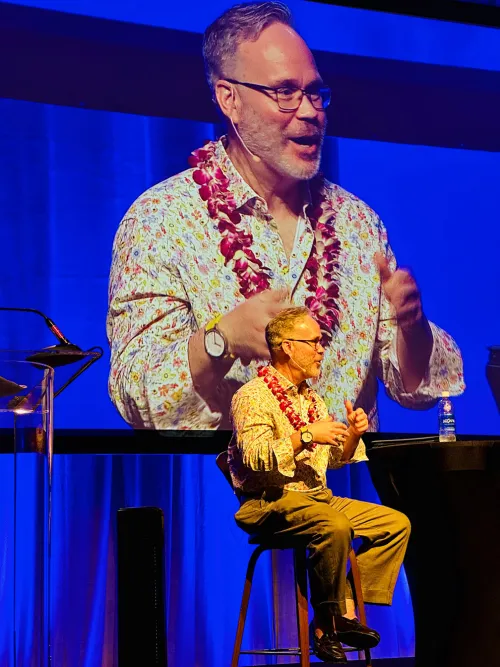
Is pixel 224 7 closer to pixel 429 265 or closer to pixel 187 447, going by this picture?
pixel 429 265

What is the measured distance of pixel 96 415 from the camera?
3.93m

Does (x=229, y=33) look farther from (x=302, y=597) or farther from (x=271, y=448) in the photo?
(x=302, y=597)

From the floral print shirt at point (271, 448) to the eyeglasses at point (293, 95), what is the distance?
5.42ft

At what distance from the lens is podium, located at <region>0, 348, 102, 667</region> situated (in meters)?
2.09

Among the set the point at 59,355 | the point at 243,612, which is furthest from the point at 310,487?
the point at 59,355

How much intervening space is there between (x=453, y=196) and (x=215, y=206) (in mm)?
1272

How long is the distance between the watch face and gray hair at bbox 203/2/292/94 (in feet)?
3.68

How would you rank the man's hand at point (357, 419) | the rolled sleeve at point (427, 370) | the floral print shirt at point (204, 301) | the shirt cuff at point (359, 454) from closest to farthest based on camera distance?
the man's hand at point (357, 419), the shirt cuff at point (359, 454), the floral print shirt at point (204, 301), the rolled sleeve at point (427, 370)

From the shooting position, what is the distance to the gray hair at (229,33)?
14.3 ft

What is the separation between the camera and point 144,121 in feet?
13.9

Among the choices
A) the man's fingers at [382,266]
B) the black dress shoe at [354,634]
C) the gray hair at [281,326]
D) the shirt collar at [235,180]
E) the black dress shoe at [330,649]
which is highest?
the shirt collar at [235,180]

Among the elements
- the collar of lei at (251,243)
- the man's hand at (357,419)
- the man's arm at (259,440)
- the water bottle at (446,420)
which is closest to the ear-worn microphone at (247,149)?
the collar of lei at (251,243)

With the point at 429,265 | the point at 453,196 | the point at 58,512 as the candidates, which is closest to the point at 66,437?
the point at 58,512

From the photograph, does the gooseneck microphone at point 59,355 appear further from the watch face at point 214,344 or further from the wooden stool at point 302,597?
the watch face at point 214,344
